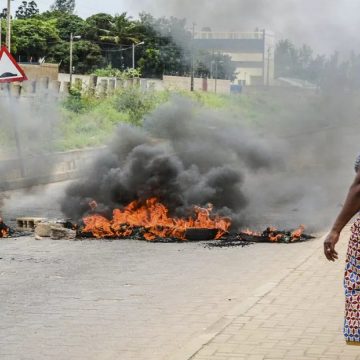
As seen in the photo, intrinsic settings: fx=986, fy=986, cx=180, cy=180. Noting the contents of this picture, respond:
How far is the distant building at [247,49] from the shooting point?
2056cm

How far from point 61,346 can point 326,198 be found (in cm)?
1100

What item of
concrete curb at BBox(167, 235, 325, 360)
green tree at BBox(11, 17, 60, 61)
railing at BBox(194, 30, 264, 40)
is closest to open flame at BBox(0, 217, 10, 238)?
concrete curb at BBox(167, 235, 325, 360)

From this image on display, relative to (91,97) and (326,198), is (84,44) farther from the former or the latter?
(326,198)

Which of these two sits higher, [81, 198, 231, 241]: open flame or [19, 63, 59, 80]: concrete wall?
[19, 63, 59, 80]: concrete wall

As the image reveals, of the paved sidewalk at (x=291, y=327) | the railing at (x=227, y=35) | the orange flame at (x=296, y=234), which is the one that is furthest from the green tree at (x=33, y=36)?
the paved sidewalk at (x=291, y=327)

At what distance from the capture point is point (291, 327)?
695 cm

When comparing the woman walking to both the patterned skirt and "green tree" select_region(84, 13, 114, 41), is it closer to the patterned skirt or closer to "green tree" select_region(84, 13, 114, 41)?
the patterned skirt

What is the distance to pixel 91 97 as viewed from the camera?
42.4 metres

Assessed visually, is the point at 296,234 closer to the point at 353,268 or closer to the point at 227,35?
the point at 353,268

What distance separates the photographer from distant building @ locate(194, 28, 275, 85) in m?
20.6

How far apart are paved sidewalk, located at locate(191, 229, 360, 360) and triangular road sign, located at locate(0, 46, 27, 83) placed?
12.0m

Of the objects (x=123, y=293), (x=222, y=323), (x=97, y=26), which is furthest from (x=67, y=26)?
(x=222, y=323)

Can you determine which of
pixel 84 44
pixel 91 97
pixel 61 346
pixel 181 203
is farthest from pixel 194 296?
pixel 84 44

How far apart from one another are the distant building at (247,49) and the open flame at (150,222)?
760 centimetres
